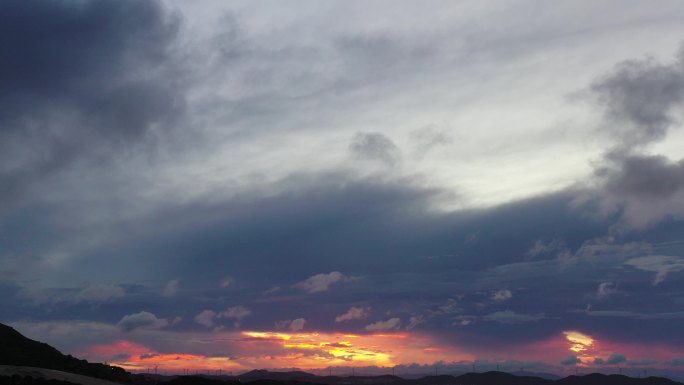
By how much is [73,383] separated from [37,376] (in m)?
9.97

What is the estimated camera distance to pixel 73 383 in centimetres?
19062

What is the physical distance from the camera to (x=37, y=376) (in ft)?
620

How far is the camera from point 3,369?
185 m

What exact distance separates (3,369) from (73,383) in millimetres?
18764

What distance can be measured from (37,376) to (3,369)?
914 cm
